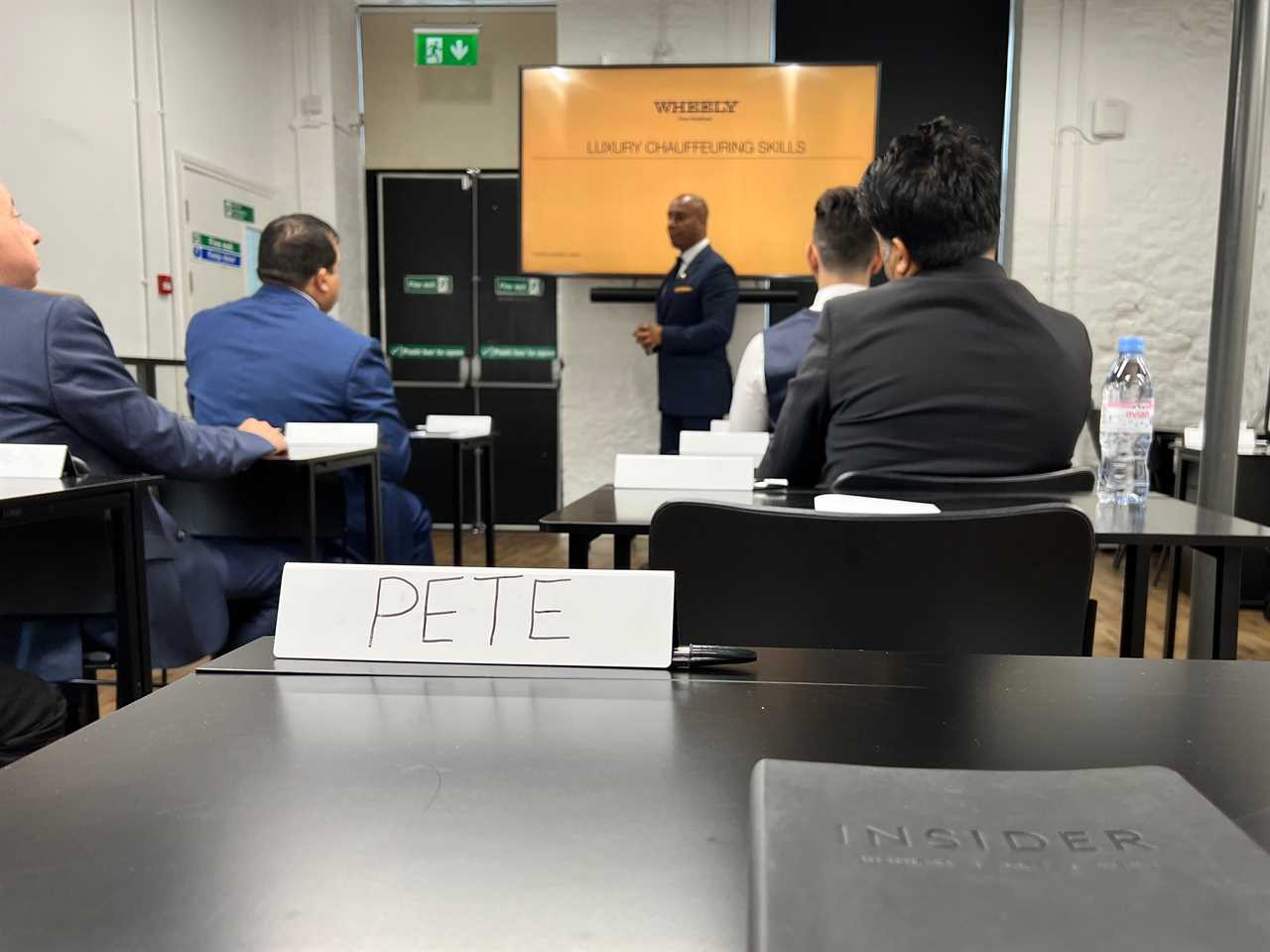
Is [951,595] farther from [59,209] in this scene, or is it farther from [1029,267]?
[1029,267]

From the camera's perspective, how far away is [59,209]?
3699mm

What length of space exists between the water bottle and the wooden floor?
310 mm

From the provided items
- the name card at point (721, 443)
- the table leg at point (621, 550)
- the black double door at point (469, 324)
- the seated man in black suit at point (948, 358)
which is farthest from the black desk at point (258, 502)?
the black double door at point (469, 324)

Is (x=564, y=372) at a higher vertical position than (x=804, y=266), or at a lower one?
lower

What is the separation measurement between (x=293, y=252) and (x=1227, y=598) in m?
2.40

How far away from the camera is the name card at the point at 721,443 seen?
207cm

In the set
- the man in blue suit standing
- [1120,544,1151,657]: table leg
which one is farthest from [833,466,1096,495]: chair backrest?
the man in blue suit standing

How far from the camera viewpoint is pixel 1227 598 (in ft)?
4.35

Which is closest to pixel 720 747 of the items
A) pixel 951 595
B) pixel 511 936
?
pixel 511 936

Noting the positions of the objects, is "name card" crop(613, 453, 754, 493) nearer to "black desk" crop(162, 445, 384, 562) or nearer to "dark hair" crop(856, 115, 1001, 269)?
"dark hair" crop(856, 115, 1001, 269)

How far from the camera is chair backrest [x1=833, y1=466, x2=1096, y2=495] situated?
1.39 meters

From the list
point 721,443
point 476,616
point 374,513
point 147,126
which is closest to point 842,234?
point 721,443

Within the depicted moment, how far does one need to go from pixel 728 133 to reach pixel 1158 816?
5096mm

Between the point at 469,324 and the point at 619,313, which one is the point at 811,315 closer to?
the point at 619,313
